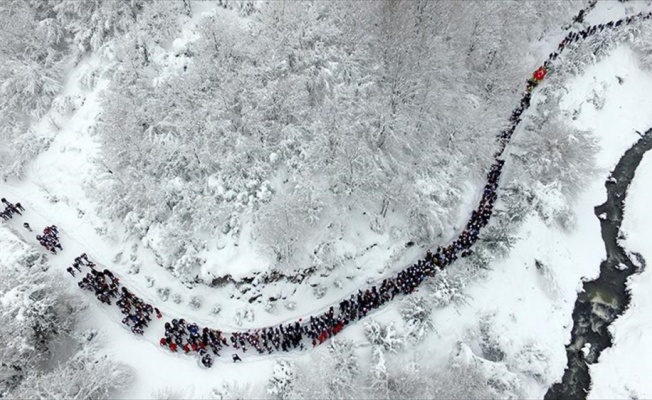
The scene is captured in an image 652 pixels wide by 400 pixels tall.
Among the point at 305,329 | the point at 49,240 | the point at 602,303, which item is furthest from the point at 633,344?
the point at 49,240

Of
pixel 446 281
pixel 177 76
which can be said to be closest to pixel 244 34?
pixel 177 76

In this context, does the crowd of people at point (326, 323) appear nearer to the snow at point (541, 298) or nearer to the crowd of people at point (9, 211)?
the snow at point (541, 298)

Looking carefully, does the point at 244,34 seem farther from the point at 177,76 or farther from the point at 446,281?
the point at 446,281

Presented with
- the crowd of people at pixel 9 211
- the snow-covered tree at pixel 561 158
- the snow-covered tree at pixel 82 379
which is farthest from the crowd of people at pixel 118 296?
the snow-covered tree at pixel 561 158

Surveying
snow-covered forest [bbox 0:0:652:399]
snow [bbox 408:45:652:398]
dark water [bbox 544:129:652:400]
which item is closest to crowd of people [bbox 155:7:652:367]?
snow-covered forest [bbox 0:0:652:399]

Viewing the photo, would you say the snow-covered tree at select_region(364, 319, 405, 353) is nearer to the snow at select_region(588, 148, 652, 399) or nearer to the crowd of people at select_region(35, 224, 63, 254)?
the snow at select_region(588, 148, 652, 399)

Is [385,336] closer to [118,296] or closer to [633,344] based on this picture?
[633,344]
